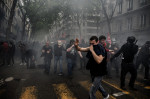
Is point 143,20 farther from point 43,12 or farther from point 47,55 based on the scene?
point 47,55

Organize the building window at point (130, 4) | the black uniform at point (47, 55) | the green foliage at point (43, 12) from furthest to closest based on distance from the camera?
the building window at point (130, 4) → the green foliage at point (43, 12) → the black uniform at point (47, 55)

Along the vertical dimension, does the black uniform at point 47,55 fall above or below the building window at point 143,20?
below

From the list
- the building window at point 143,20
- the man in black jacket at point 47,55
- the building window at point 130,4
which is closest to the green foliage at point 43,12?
the building window at point 130,4

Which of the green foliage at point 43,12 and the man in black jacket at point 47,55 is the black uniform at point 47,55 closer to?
A: the man in black jacket at point 47,55

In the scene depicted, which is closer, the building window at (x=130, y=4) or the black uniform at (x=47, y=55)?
the black uniform at (x=47, y=55)

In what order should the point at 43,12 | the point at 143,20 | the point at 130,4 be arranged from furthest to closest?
the point at 130,4, the point at 43,12, the point at 143,20

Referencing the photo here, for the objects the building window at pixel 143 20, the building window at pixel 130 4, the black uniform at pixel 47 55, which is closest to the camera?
the black uniform at pixel 47 55

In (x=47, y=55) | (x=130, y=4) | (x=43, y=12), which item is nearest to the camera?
(x=47, y=55)

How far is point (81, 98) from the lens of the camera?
4484mm

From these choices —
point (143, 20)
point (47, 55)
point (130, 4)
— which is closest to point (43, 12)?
point (130, 4)

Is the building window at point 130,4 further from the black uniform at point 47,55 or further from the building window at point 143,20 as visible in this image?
the black uniform at point 47,55

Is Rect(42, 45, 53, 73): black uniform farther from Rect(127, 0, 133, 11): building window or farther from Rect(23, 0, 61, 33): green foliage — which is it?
Rect(127, 0, 133, 11): building window

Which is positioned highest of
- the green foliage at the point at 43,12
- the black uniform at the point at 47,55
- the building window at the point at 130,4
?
the building window at the point at 130,4

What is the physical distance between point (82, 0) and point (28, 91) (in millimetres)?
18040
